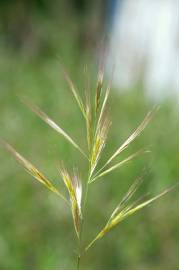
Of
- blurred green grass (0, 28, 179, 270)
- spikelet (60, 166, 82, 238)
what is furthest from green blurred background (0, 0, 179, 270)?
spikelet (60, 166, 82, 238)

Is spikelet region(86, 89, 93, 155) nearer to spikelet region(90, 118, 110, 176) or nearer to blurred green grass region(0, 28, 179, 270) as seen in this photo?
spikelet region(90, 118, 110, 176)

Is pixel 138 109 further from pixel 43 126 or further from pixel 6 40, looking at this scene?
pixel 6 40

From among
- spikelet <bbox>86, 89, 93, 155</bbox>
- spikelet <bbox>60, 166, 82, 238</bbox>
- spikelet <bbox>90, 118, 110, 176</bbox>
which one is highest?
spikelet <bbox>86, 89, 93, 155</bbox>

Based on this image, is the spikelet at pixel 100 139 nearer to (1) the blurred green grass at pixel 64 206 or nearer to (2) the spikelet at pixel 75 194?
(2) the spikelet at pixel 75 194

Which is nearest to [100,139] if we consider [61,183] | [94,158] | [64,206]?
[94,158]

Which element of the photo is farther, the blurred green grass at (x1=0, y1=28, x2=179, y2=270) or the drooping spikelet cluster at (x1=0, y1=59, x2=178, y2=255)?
the blurred green grass at (x1=0, y1=28, x2=179, y2=270)

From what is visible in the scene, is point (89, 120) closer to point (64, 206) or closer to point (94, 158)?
point (94, 158)

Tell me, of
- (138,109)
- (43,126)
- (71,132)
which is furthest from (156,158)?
(138,109)
